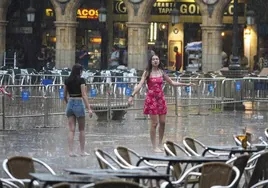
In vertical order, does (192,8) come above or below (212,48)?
above

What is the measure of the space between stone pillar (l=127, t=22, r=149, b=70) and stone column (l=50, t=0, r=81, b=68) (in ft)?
9.34

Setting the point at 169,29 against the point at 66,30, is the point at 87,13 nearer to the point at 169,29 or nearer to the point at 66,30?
the point at 66,30

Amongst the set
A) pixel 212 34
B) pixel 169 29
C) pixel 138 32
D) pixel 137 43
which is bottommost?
pixel 137 43

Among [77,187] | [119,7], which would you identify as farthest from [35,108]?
[119,7]

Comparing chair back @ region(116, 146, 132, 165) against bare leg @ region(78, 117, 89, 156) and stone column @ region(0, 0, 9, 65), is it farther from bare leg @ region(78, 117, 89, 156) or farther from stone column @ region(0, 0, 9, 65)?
stone column @ region(0, 0, 9, 65)

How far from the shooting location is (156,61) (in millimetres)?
19484

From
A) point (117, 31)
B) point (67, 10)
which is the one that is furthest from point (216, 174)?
point (117, 31)

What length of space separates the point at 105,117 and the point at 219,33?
1828cm

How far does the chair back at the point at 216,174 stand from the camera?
38.3 feet

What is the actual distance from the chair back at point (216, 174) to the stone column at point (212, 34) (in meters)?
34.1

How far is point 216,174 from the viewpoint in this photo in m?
11.7

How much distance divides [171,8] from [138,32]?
4478 mm

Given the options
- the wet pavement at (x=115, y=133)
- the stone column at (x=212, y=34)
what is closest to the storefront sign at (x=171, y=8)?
the stone column at (x=212, y=34)

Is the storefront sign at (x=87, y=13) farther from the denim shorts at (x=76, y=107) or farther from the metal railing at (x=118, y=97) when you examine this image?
the denim shorts at (x=76, y=107)
